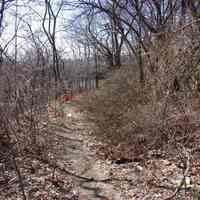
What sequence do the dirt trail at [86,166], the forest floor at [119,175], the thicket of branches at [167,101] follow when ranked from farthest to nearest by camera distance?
the thicket of branches at [167,101] → the dirt trail at [86,166] → the forest floor at [119,175]

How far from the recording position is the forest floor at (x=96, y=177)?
211 inches

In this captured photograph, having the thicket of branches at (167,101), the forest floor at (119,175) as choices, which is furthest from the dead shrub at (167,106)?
the forest floor at (119,175)

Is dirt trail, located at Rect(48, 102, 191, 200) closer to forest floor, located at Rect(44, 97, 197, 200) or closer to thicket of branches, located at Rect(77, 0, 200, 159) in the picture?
forest floor, located at Rect(44, 97, 197, 200)

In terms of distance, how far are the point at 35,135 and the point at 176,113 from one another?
3694mm

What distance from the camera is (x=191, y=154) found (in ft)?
21.5

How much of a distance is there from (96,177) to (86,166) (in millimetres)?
817

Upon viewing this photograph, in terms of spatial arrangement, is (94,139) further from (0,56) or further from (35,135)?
(0,56)

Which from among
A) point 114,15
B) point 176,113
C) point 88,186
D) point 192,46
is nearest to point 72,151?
point 88,186

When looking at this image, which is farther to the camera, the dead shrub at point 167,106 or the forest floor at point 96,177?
the dead shrub at point 167,106

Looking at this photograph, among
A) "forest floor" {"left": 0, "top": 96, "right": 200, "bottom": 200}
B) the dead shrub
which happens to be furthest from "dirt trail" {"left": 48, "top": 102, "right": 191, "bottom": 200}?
the dead shrub

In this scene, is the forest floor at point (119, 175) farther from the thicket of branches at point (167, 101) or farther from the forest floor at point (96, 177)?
the thicket of branches at point (167, 101)

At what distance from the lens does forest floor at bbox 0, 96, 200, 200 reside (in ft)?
17.6

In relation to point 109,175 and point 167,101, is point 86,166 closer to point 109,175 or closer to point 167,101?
point 109,175

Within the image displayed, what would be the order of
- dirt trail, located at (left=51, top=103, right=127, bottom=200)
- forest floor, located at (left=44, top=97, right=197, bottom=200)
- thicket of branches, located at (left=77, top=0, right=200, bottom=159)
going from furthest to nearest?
thicket of branches, located at (left=77, top=0, right=200, bottom=159), dirt trail, located at (left=51, top=103, right=127, bottom=200), forest floor, located at (left=44, top=97, right=197, bottom=200)
